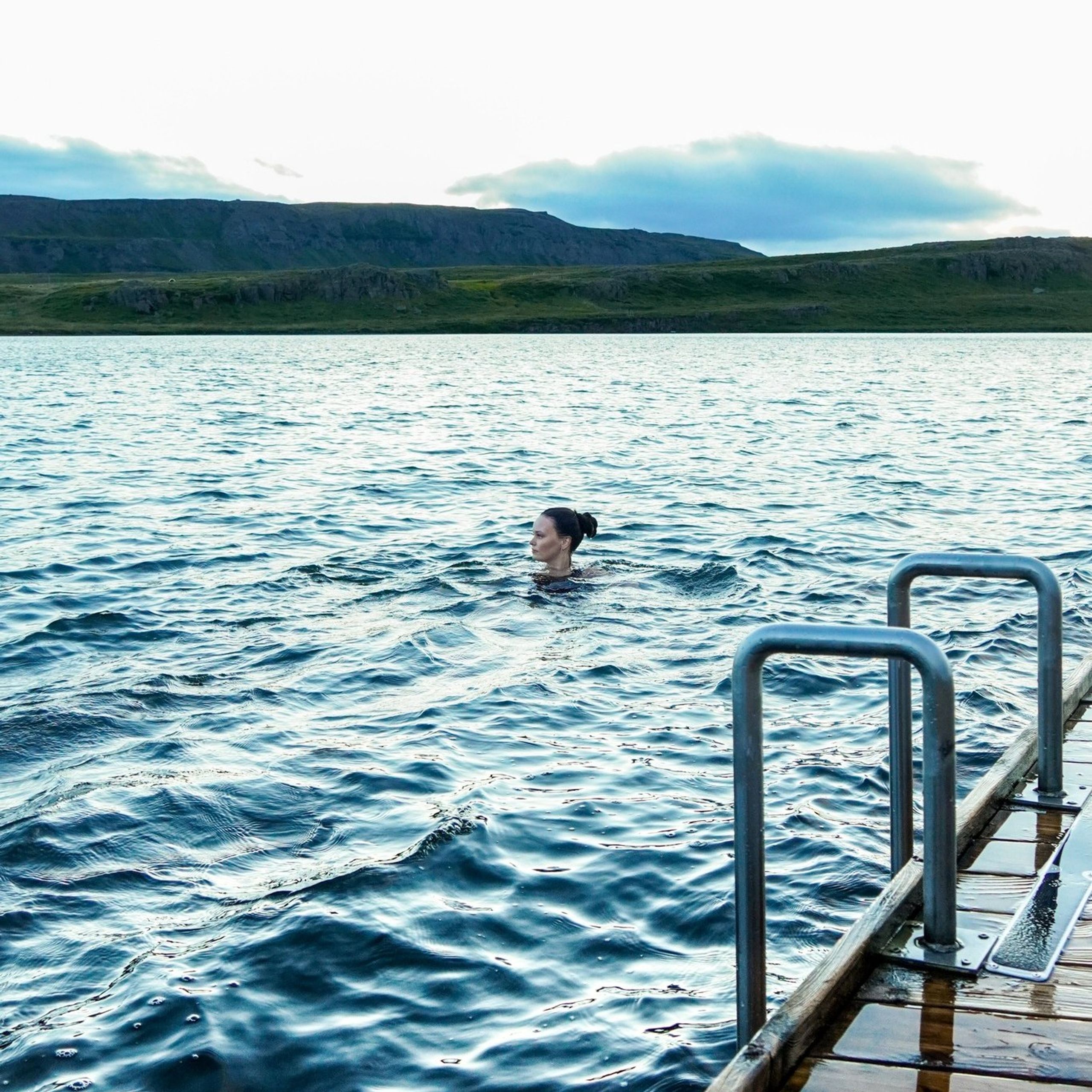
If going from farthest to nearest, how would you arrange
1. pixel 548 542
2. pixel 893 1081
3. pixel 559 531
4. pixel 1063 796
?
pixel 548 542 < pixel 559 531 < pixel 1063 796 < pixel 893 1081

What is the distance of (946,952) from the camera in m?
4.32

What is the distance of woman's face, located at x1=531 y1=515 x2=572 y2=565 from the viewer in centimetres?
1348

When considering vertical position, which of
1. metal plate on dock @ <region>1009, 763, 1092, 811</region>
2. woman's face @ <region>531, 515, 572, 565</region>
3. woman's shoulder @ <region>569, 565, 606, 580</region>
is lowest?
woman's shoulder @ <region>569, 565, 606, 580</region>

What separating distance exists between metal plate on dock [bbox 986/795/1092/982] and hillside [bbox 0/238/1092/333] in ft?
493

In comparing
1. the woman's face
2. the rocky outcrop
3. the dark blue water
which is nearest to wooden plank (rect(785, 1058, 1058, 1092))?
the dark blue water

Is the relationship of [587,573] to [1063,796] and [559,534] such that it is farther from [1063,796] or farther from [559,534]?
[1063,796]

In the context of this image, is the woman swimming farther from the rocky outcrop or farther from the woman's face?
the rocky outcrop

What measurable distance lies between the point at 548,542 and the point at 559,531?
0.22 meters

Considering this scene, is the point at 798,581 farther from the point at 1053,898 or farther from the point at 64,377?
the point at 64,377

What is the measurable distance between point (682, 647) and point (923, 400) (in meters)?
39.9

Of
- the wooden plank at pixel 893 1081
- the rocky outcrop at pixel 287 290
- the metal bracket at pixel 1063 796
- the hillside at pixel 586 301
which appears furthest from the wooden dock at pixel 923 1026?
the rocky outcrop at pixel 287 290

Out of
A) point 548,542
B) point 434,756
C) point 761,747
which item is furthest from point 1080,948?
point 548,542

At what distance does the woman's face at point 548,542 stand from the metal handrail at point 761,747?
9.40 m

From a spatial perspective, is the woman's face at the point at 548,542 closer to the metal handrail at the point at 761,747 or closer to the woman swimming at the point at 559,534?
the woman swimming at the point at 559,534
